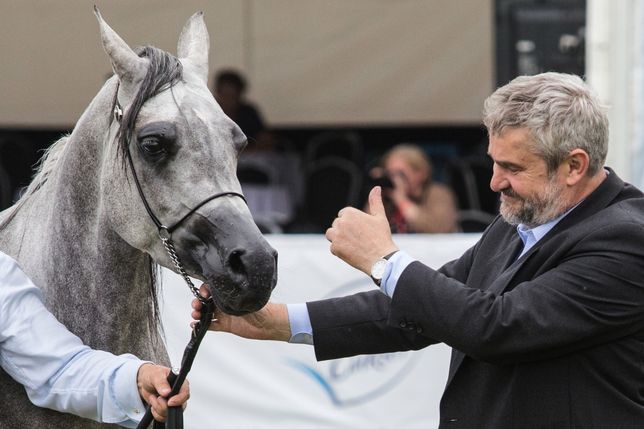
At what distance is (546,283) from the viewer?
8.43 ft

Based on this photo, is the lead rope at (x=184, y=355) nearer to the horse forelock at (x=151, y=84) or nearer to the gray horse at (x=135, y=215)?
the gray horse at (x=135, y=215)

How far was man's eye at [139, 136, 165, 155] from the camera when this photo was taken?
2.48 m

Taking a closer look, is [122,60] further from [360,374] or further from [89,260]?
[360,374]

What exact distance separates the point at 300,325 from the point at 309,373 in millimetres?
1703

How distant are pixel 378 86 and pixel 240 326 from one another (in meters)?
7.36

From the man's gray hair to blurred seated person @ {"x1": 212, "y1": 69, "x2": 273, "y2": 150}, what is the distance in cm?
662

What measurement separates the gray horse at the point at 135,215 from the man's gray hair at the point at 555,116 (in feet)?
2.21

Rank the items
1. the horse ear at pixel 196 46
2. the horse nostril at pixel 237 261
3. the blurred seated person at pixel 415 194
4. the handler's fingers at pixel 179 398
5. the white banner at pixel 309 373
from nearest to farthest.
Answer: the horse nostril at pixel 237 261 < the handler's fingers at pixel 179 398 < the horse ear at pixel 196 46 < the white banner at pixel 309 373 < the blurred seated person at pixel 415 194

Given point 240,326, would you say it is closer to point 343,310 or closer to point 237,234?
point 343,310

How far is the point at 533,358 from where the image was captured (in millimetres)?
2604

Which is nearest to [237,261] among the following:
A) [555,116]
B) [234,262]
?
[234,262]

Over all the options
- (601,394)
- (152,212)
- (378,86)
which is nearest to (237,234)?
(152,212)

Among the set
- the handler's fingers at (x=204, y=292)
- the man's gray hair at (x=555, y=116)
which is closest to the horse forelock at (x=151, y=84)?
the handler's fingers at (x=204, y=292)

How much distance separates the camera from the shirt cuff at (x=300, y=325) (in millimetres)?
2997
